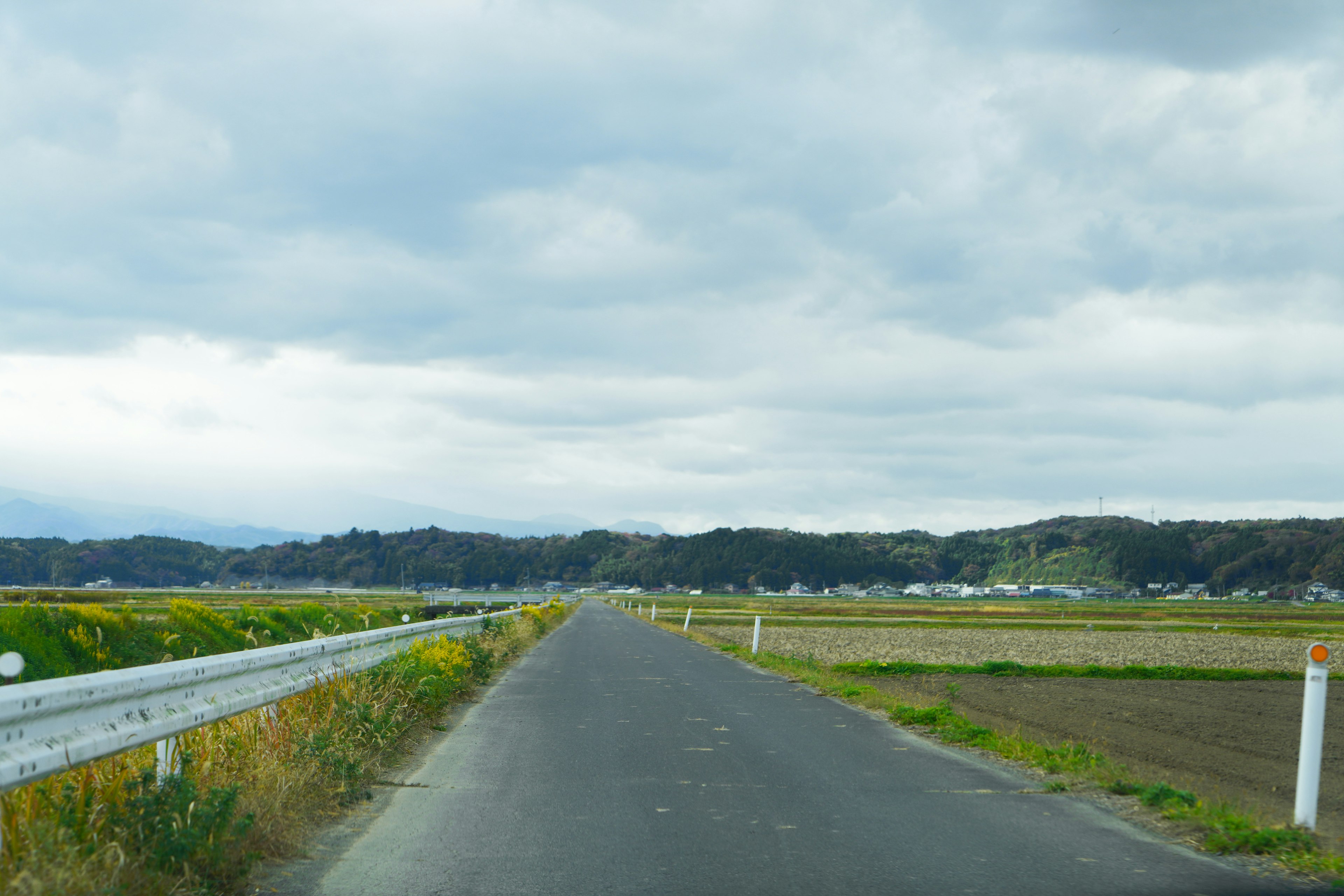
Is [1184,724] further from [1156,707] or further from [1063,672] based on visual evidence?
[1063,672]

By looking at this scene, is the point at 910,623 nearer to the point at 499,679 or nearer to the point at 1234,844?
the point at 499,679

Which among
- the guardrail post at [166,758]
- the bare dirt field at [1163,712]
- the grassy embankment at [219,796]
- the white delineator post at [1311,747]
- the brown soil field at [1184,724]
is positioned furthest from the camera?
the bare dirt field at [1163,712]

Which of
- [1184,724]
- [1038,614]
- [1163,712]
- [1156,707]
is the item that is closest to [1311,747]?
[1184,724]

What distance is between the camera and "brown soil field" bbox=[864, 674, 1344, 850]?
8523 millimetres

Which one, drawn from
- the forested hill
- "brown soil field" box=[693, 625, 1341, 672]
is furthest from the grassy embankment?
the forested hill

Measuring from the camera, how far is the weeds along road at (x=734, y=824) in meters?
4.94

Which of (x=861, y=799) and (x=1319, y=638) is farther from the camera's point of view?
(x=1319, y=638)

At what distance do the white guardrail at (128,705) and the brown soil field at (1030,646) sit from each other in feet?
61.8

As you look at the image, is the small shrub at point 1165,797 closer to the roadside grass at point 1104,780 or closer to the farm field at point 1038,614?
the roadside grass at point 1104,780

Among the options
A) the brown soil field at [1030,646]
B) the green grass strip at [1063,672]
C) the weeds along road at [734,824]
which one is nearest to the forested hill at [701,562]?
the brown soil field at [1030,646]

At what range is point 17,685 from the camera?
4094 mm

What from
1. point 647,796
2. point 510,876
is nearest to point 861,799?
point 647,796

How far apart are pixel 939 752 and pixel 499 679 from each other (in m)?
9.41

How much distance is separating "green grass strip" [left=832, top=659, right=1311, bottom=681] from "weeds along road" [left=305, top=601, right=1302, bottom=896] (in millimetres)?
10059
